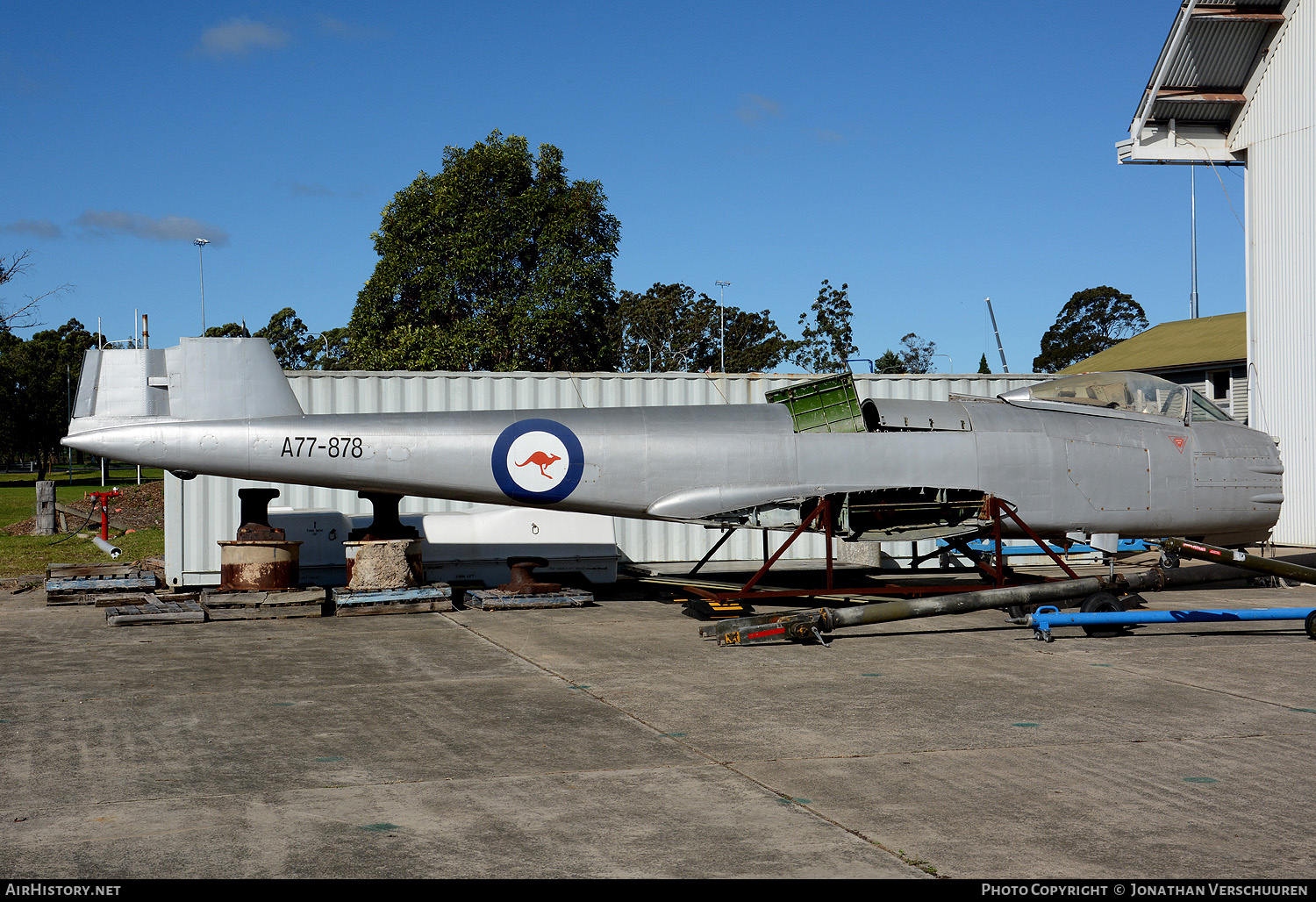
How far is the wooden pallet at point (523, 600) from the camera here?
1181cm

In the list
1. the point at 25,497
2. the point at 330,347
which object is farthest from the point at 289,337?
the point at 25,497

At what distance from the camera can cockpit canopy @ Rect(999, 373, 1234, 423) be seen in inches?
471

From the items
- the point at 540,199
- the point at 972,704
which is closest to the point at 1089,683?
the point at 972,704

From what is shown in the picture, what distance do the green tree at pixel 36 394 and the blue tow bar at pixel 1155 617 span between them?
64984 millimetres

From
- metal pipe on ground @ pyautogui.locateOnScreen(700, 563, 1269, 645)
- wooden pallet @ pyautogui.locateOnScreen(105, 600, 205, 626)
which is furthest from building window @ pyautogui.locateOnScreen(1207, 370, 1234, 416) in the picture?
wooden pallet @ pyautogui.locateOnScreen(105, 600, 205, 626)

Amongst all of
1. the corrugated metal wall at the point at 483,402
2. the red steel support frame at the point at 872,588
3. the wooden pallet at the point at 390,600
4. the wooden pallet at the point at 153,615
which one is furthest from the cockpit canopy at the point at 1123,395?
the wooden pallet at the point at 153,615

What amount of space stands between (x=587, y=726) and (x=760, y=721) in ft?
3.60

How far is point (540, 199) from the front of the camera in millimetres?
39750

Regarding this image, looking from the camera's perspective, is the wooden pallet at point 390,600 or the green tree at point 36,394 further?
the green tree at point 36,394

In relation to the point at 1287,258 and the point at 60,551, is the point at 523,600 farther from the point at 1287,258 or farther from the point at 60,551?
the point at 1287,258

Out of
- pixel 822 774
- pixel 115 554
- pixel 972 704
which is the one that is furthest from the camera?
pixel 115 554

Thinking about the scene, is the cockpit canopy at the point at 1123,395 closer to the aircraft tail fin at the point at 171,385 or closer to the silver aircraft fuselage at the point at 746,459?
the silver aircraft fuselage at the point at 746,459

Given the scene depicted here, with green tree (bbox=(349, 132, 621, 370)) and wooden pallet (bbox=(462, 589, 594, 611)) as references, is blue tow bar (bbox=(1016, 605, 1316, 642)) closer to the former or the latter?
wooden pallet (bbox=(462, 589, 594, 611))

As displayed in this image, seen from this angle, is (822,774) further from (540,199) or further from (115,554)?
(540,199)
